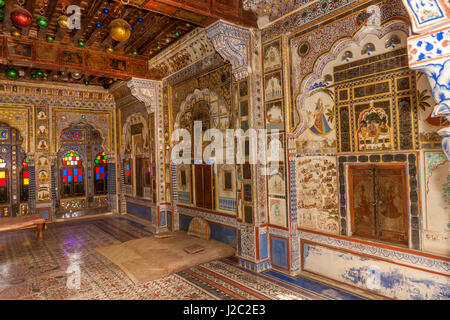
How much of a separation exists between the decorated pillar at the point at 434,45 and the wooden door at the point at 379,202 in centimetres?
118

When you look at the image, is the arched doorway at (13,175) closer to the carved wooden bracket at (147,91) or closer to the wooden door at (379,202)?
the carved wooden bracket at (147,91)

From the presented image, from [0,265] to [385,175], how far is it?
264 inches

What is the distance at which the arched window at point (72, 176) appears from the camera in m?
11.4

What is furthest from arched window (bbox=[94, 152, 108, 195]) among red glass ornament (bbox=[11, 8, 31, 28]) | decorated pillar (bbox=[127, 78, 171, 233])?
red glass ornament (bbox=[11, 8, 31, 28])

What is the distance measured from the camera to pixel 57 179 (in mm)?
11266

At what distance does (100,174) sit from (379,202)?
426 inches

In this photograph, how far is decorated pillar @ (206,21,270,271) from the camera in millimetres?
4949

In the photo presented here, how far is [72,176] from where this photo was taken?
1154 cm

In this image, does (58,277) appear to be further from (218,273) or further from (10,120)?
(10,120)

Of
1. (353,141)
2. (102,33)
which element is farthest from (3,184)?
(353,141)

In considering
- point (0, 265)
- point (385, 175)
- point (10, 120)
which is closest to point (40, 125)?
point (10, 120)

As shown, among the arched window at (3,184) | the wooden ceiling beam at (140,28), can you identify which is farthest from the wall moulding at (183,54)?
the arched window at (3,184)

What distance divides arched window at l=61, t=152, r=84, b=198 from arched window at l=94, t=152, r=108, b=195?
0.53 metres

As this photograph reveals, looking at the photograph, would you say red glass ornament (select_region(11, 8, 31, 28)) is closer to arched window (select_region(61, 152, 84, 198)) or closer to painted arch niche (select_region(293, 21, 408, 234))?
painted arch niche (select_region(293, 21, 408, 234))
